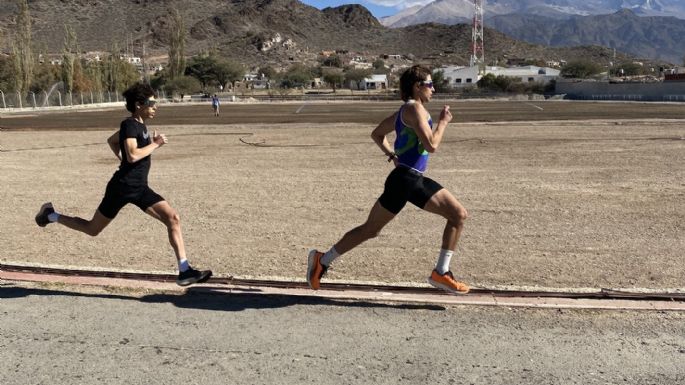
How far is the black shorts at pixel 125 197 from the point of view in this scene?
542 centimetres

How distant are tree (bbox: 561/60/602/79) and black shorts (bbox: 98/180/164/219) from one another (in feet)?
473

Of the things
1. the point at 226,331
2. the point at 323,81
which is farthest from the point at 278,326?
the point at 323,81

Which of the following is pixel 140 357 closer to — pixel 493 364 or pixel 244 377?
pixel 244 377

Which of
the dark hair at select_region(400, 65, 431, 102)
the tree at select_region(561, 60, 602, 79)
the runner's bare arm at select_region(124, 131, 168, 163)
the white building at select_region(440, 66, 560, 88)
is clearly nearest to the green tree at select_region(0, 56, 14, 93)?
the runner's bare arm at select_region(124, 131, 168, 163)

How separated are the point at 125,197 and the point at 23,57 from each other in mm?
74803

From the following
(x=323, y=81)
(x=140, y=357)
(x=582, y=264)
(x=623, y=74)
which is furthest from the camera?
(x=323, y=81)

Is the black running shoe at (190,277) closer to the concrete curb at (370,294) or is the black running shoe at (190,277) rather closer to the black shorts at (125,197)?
the concrete curb at (370,294)

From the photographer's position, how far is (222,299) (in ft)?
17.6

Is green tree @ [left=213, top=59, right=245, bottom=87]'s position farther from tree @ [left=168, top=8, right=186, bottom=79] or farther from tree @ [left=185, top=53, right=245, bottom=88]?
tree @ [left=168, top=8, right=186, bottom=79]

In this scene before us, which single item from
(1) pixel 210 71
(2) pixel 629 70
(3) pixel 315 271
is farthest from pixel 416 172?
(2) pixel 629 70

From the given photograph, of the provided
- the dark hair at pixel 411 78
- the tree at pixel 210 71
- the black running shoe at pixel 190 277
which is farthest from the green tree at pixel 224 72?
the dark hair at pixel 411 78

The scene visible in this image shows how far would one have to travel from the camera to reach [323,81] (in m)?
161

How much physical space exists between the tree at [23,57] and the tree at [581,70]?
10872 cm

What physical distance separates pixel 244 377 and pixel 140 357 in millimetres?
790
